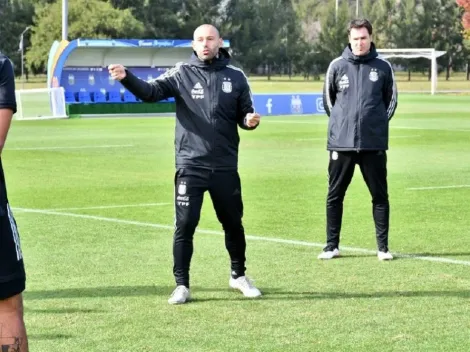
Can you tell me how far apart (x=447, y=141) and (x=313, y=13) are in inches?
4570

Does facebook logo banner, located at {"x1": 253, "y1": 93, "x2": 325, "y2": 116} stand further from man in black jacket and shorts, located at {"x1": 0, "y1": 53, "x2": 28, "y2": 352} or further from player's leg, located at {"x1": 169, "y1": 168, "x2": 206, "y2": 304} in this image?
man in black jacket and shorts, located at {"x1": 0, "y1": 53, "x2": 28, "y2": 352}

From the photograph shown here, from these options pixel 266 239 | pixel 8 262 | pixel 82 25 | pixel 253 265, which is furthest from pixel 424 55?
pixel 8 262

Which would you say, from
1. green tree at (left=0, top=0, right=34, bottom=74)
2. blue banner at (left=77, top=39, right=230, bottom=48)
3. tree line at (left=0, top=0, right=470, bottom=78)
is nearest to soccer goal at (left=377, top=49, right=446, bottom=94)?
tree line at (left=0, top=0, right=470, bottom=78)

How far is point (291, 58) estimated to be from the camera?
115 meters

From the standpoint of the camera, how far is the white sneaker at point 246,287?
27.8ft

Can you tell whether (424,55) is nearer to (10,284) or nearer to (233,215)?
(233,215)

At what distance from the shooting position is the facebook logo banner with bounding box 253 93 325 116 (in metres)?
45.1

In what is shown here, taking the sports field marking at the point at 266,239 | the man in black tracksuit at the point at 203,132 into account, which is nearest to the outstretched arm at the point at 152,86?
the man in black tracksuit at the point at 203,132

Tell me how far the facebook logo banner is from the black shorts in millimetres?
39678

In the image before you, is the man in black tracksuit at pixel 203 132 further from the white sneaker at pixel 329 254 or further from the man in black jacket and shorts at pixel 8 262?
the man in black jacket and shorts at pixel 8 262

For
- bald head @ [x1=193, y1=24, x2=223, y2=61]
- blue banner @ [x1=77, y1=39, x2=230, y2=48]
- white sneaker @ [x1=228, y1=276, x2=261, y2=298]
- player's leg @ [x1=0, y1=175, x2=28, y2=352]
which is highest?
bald head @ [x1=193, y1=24, x2=223, y2=61]

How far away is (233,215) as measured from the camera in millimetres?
8500

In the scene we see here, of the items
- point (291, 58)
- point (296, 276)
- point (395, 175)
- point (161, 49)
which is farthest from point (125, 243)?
point (291, 58)

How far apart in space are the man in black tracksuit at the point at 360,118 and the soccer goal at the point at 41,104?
106 feet
